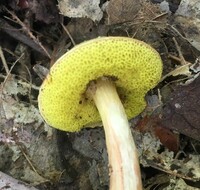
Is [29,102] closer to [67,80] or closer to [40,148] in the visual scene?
[40,148]

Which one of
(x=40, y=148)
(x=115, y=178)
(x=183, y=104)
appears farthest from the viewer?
(x=40, y=148)

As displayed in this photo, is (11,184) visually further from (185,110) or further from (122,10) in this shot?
(122,10)

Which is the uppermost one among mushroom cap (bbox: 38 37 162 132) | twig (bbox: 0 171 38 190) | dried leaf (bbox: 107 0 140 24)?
dried leaf (bbox: 107 0 140 24)

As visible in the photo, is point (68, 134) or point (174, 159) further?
point (68, 134)

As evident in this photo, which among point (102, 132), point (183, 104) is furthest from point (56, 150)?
point (183, 104)

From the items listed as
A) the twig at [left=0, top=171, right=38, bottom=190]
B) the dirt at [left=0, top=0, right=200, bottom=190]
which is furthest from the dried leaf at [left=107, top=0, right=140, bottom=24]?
the twig at [left=0, top=171, right=38, bottom=190]

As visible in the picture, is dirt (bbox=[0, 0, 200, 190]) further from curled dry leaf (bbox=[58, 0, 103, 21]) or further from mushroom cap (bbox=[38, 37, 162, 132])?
mushroom cap (bbox=[38, 37, 162, 132])

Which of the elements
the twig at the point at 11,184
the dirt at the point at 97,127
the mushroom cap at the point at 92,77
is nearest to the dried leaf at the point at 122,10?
the dirt at the point at 97,127

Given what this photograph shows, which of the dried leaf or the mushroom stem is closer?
the mushroom stem

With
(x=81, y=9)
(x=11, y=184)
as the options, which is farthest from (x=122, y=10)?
(x=11, y=184)
